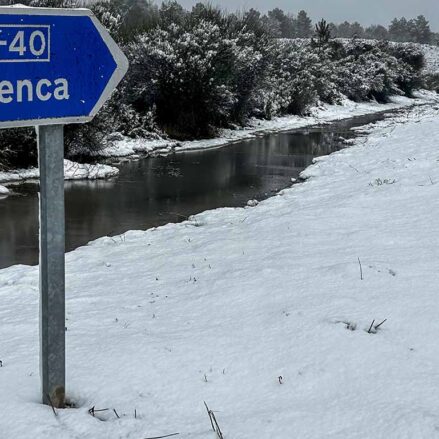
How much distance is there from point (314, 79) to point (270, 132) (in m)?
11.5

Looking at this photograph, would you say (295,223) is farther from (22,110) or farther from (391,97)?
(391,97)

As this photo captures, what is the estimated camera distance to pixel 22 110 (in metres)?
2.45

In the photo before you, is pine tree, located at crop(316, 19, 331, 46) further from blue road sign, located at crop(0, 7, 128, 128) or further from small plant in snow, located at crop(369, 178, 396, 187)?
blue road sign, located at crop(0, 7, 128, 128)

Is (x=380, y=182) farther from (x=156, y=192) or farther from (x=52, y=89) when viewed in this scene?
(x=52, y=89)

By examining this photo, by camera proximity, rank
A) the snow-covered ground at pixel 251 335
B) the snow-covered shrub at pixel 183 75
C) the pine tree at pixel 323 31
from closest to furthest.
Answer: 1. the snow-covered ground at pixel 251 335
2. the snow-covered shrub at pixel 183 75
3. the pine tree at pixel 323 31

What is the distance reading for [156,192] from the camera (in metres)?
14.1

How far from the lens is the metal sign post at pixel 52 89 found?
2404 millimetres

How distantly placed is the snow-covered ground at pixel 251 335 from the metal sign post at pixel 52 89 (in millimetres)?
639

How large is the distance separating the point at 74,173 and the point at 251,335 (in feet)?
40.0

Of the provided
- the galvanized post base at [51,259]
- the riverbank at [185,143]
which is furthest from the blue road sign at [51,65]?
the riverbank at [185,143]

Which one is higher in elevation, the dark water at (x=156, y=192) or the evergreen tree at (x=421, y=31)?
the evergreen tree at (x=421, y=31)

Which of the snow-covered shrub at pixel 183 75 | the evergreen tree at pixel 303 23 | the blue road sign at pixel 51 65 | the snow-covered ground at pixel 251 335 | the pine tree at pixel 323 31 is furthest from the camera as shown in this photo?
the evergreen tree at pixel 303 23

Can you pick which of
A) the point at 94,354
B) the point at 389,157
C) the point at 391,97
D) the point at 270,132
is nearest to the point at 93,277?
the point at 94,354

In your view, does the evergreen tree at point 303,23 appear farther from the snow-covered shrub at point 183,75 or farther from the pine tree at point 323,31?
the snow-covered shrub at point 183,75
